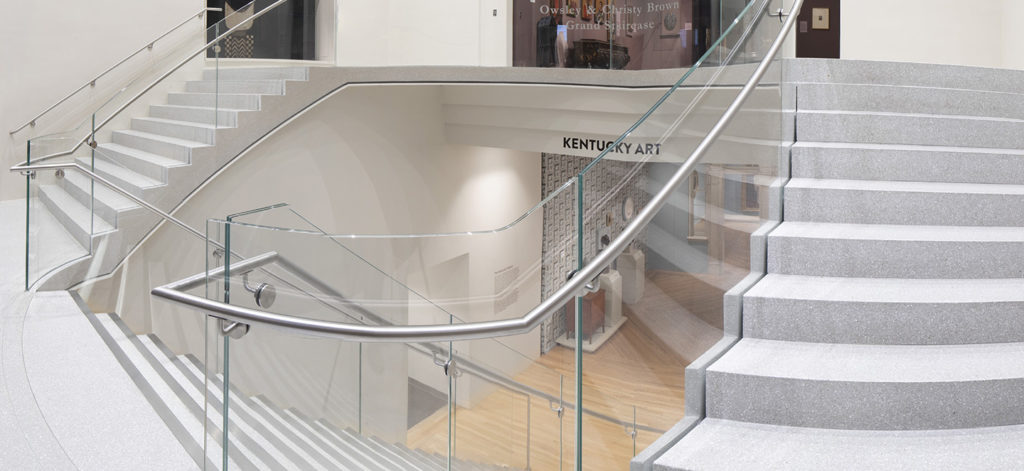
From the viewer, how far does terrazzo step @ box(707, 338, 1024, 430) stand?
6.64 ft

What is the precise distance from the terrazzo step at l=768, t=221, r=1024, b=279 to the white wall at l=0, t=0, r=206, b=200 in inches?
278

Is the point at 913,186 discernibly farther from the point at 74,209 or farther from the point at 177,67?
the point at 177,67

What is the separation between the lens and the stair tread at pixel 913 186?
2.92m

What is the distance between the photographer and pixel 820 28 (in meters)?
8.15

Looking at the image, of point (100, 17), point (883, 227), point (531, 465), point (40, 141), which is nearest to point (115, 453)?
point (531, 465)

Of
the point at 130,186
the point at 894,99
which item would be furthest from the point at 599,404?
the point at 130,186

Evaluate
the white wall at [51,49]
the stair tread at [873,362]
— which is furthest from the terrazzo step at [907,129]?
the white wall at [51,49]

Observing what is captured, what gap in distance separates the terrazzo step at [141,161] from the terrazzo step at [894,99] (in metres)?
4.82

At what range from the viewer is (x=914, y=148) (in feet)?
10.9

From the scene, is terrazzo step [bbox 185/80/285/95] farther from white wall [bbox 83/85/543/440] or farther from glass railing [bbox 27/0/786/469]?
glass railing [bbox 27/0/786/469]

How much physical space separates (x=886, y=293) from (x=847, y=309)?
0.19 m

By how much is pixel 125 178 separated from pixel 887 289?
5513 millimetres

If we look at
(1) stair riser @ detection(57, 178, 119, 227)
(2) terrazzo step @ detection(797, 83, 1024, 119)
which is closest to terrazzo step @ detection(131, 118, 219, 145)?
(1) stair riser @ detection(57, 178, 119, 227)

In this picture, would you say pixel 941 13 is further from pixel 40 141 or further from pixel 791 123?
pixel 40 141
